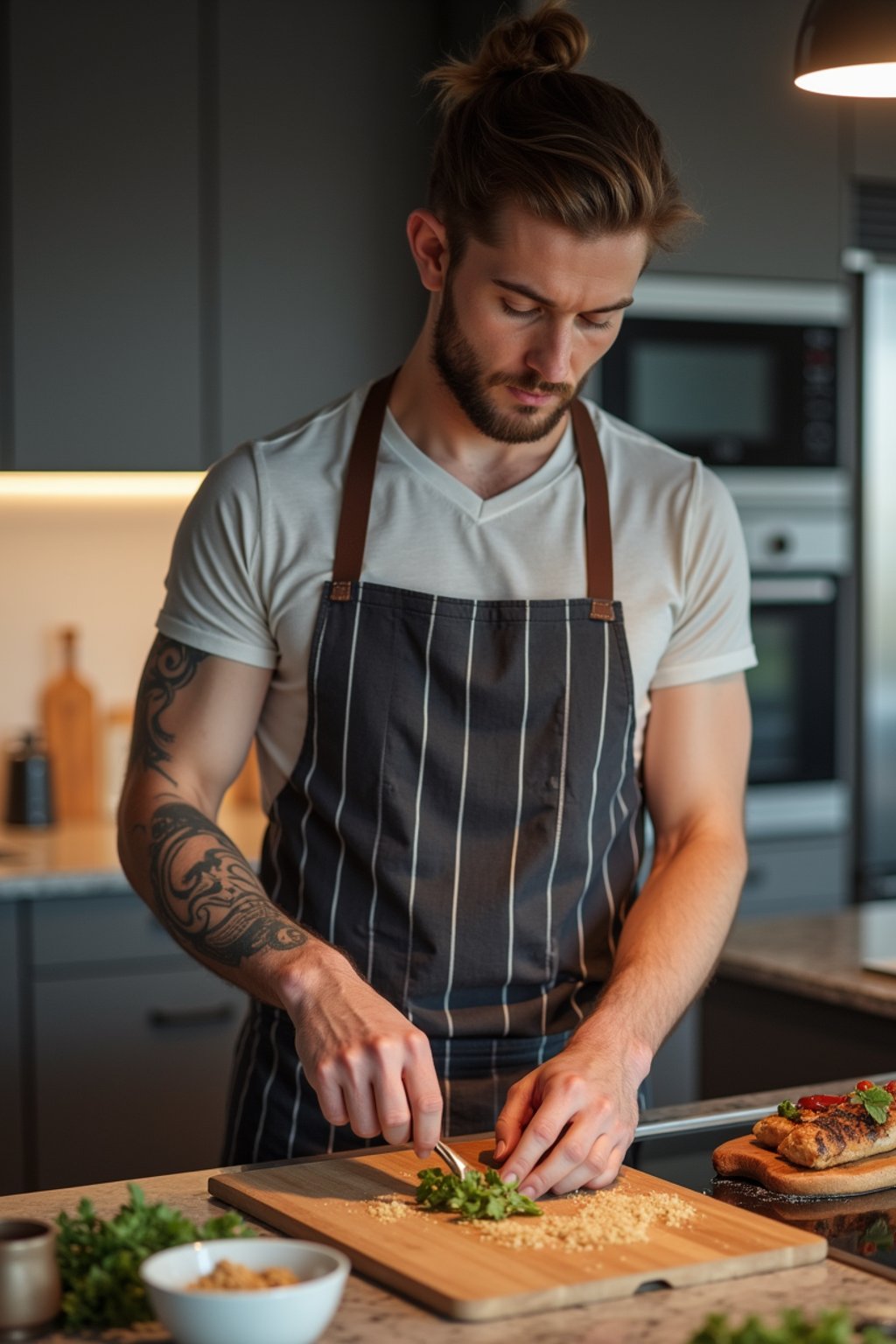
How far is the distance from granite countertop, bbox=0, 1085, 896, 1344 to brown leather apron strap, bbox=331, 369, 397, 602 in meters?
0.76

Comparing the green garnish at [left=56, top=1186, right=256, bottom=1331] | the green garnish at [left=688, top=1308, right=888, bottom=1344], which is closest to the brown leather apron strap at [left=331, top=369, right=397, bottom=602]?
the green garnish at [left=56, top=1186, right=256, bottom=1331]

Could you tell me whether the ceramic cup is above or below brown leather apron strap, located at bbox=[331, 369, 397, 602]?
below

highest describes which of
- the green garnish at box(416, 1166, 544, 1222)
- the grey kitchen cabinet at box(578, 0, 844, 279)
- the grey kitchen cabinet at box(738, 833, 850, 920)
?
the grey kitchen cabinet at box(578, 0, 844, 279)

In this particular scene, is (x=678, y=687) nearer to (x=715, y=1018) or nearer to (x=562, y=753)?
(x=562, y=753)

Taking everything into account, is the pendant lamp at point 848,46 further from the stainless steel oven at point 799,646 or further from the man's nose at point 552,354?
the stainless steel oven at point 799,646

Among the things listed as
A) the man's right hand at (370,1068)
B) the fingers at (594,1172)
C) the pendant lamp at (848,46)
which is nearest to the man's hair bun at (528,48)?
the pendant lamp at (848,46)

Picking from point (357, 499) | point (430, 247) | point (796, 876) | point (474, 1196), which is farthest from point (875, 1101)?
point (796, 876)

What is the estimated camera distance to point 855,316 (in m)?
3.36

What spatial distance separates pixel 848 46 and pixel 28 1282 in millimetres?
1205

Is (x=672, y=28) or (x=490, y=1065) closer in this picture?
(x=490, y=1065)

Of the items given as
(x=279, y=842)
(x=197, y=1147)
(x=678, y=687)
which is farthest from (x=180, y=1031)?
(x=678, y=687)

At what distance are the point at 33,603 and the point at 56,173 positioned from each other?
0.85 meters

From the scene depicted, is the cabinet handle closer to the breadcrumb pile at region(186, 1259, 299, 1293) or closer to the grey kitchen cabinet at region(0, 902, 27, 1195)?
the grey kitchen cabinet at region(0, 902, 27, 1195)

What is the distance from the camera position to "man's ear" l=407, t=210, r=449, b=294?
169cm
